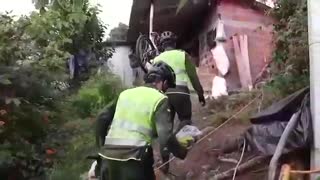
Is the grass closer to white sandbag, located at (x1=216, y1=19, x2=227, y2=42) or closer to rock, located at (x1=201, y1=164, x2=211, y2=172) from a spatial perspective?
rock, located at (x1=201, y1=164, x2=211, y2=172)

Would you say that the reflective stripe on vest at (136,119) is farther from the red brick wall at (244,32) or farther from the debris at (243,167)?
the red brick wall at (244,32)

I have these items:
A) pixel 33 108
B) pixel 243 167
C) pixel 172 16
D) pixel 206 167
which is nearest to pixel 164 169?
pixel 206 167

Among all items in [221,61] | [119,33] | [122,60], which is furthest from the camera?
[119,33]

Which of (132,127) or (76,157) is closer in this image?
(132,127)

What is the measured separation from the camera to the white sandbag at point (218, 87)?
12651mm

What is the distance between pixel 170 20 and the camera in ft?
59.1

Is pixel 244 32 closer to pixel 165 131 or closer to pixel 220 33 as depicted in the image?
pixel 220 33

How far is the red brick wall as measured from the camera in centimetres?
1346

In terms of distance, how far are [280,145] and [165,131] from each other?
1.25m

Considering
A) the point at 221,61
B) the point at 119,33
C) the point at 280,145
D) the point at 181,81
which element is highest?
the point at 119,33

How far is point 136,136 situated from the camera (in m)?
4.46

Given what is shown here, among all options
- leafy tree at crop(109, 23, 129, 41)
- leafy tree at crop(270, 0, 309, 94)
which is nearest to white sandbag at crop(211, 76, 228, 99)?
leafy tree at crop(270, 0, 309, 94)

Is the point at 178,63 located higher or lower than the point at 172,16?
lower

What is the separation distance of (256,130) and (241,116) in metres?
3.17
